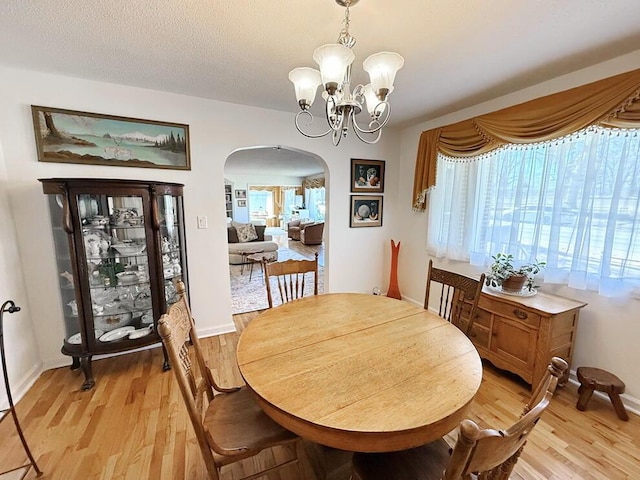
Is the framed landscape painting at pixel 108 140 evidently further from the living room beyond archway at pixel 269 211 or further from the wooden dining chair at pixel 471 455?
the wooden dining chair at pixel 471 455

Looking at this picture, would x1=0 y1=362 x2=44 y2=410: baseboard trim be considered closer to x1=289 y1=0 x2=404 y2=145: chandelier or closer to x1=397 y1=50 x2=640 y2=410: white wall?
x1=289 y1=0 x2=404 y2=145: chandelier

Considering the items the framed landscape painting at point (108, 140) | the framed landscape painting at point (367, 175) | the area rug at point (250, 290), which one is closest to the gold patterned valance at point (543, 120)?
the framed landscape painting at point (367, 175)

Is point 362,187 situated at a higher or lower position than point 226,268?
higher

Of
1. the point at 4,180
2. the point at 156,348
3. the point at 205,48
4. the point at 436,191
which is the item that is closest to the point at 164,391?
the point at 156,348

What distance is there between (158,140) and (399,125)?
8.98 ft

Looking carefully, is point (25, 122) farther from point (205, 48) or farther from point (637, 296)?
point (637, 296)

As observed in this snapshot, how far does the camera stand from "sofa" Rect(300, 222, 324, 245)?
776cm

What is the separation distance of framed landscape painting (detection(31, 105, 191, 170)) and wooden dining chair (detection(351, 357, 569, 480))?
2.65m

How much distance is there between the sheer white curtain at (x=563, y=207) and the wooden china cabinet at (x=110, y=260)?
2.84 m

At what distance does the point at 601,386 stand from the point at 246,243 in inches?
209

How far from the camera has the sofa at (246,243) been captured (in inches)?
217

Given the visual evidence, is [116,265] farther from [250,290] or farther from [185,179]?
[250,290]

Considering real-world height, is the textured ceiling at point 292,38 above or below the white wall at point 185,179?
above

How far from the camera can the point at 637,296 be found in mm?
1806
